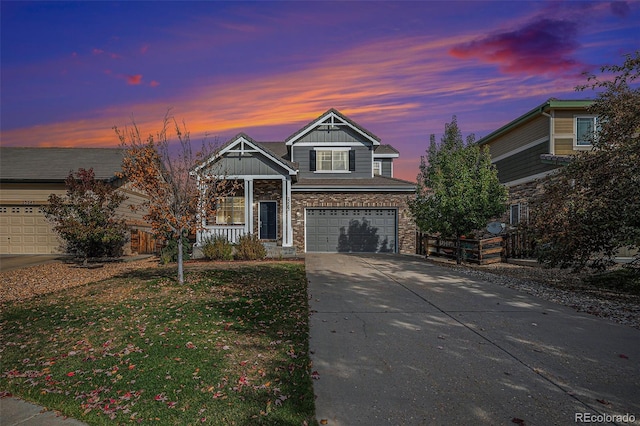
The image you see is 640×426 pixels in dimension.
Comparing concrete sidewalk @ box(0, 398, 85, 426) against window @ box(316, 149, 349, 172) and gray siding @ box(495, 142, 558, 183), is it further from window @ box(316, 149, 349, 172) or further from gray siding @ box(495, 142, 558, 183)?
gray siding @ box(495, 142, 558, 183)

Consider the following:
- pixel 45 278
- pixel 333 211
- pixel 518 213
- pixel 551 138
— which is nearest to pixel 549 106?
pixel 551 138

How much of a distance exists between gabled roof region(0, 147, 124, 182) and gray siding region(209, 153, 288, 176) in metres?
5.94

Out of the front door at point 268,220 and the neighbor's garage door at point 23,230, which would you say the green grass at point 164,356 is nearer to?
the front door at point 268,220

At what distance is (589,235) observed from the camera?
9.95 m

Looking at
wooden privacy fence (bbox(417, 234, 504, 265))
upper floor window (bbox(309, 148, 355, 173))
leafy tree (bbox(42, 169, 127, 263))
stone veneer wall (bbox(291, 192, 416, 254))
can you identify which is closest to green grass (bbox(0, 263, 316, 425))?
leafy tree (bbox(42, 169, 127, 263))

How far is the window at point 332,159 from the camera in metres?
22.2

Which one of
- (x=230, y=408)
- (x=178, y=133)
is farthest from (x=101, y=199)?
(x=230, y=408)

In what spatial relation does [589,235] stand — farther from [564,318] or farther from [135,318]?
[135,318]

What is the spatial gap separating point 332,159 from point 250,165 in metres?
5.82

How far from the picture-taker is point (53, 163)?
2153 centimetres

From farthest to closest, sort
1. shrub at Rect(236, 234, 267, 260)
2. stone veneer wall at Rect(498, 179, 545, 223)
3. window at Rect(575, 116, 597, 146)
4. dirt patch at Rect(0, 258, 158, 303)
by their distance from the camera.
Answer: stone veneer wall at Rect(498, 179, 545, 223) → window at Rect(575, 116, 597, 146) → shrub at Rect(236, 234, 267, 260) → dirt patch at Rect(0, 258, 158, 303)

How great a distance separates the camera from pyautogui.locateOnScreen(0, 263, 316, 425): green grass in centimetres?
393

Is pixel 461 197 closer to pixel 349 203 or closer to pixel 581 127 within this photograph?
pixel 349 203

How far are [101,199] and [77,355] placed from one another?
11.5m
